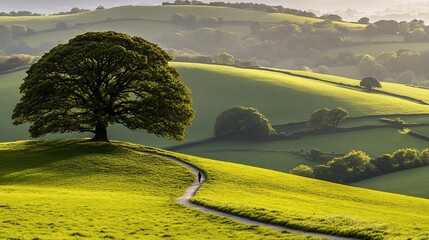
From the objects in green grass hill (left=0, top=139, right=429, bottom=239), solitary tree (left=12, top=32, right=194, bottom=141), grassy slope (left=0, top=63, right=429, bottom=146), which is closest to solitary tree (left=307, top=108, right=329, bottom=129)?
grassy slope (left=0, top=63, right=429, bottom=146)

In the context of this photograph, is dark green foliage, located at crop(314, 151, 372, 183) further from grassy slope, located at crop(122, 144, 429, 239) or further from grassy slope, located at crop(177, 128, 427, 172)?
grassy slope, located at crop(122, 144, 429, 239)

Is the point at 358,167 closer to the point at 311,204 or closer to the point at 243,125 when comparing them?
the point at 243,125

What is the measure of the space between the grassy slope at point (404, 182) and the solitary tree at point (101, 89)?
47.5m

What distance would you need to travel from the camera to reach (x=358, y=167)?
107m

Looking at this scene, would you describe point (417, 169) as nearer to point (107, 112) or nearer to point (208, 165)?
point (208, 165)

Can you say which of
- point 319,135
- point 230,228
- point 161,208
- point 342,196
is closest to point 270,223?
point 230,228

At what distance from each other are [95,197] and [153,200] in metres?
5.32

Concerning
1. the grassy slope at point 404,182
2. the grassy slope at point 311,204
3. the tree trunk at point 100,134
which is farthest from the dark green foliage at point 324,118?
the tree trunk at point 100,134

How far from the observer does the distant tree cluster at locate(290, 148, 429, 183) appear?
106m

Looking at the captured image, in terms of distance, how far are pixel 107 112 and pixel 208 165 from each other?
1711 cm

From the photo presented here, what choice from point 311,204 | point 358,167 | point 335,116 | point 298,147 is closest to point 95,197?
point 311,204

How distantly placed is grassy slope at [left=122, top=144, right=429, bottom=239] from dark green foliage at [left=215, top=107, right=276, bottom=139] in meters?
72.8

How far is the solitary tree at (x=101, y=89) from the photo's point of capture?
6469 cm

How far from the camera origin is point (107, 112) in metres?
68.2
